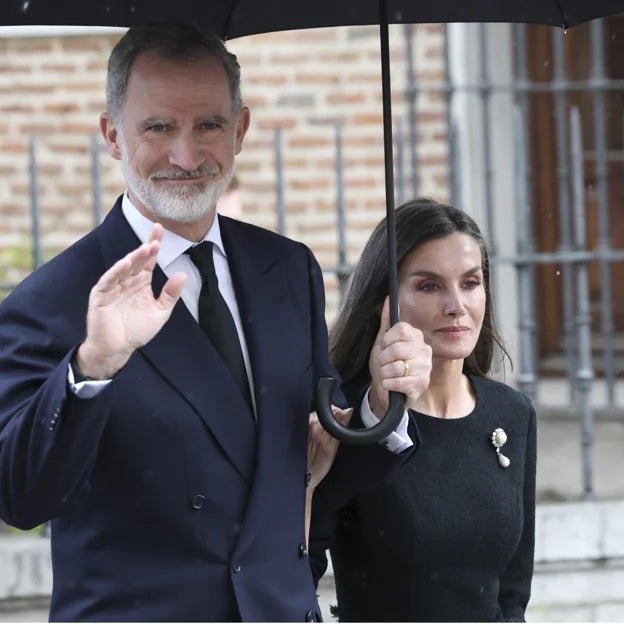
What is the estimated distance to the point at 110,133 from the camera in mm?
2850

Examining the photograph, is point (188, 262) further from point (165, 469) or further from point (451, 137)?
point (451, 137)

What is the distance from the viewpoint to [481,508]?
10.8 feet

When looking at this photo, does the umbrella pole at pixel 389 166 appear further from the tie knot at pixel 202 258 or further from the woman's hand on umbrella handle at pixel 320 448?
the tie knot at pixel 202 258

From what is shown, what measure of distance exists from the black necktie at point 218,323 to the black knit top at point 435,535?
1.86 feet

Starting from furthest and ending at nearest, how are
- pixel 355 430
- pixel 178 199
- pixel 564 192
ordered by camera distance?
pixel 564 192 → pixel 355 430 → pixel 178 199

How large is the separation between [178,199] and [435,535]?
0.95 meters

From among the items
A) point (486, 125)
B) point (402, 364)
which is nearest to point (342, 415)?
point (402, 364)

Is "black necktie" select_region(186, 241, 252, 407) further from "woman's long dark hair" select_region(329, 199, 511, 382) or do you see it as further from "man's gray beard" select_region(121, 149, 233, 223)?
"woman's long dark hair" select_region(329, 199, 511, 382)

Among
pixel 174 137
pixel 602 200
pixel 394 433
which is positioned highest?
pixel 602 200

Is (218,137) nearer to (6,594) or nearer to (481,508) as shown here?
(481,508)

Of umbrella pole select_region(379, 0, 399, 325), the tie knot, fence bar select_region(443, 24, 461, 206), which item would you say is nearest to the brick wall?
fence bar select_region(443, 24, 461, 206)

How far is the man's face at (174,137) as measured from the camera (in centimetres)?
273

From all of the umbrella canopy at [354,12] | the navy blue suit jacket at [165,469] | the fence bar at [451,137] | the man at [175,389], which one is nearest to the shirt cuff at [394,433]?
the man at [175,389]

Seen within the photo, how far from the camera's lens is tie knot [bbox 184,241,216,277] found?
2809mm
